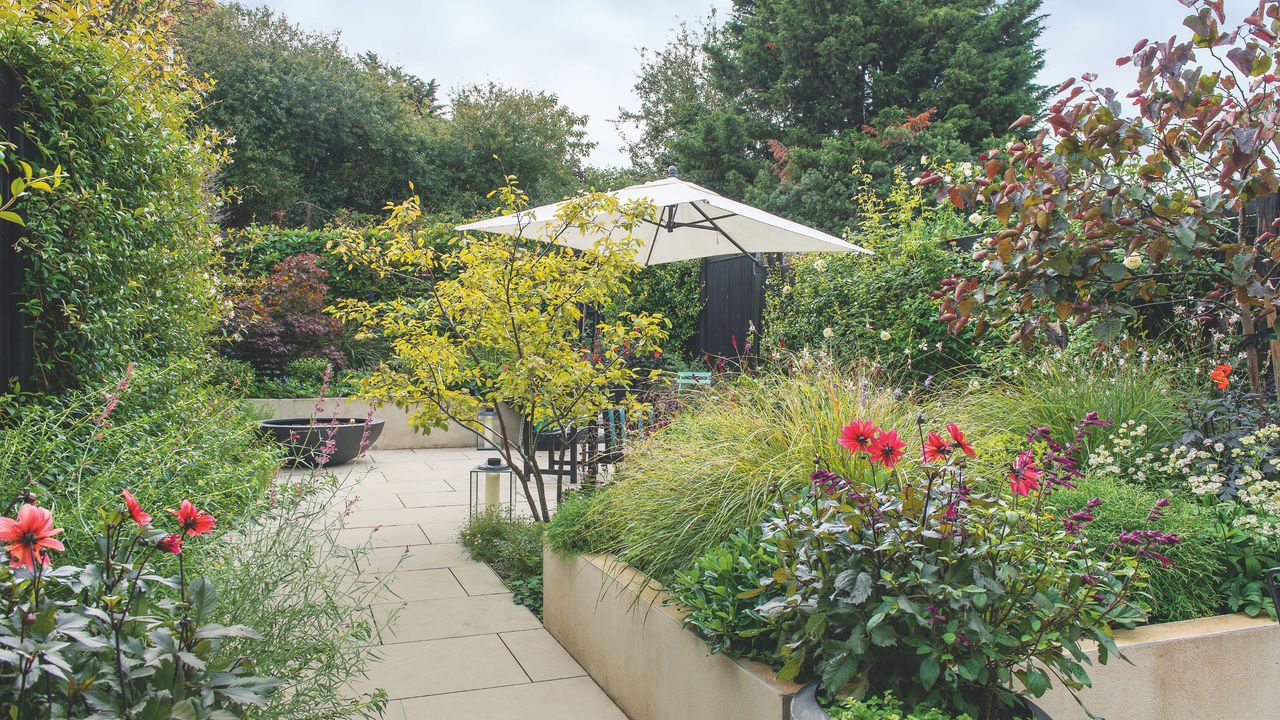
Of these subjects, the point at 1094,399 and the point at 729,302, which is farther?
the point at 729,302

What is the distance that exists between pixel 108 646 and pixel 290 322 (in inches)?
331

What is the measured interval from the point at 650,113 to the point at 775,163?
632 cm

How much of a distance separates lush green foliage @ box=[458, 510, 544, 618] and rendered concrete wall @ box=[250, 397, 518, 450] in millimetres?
3968

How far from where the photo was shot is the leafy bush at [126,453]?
7.34 ft

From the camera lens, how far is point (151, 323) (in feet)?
12.8

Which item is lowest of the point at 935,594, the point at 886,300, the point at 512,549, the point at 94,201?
the point at 512,549

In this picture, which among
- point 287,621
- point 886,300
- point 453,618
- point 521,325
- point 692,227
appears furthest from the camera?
point 692,227

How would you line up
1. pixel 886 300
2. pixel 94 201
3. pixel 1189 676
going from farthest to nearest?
pixel 886 300 → pixel 94 201 → pixel 1189 676

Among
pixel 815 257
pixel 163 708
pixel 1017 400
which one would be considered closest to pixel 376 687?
pixel 163 708

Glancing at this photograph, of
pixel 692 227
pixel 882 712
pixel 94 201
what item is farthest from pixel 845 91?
pixel 882 712

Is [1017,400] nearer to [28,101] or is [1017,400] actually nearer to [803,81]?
[28,101]

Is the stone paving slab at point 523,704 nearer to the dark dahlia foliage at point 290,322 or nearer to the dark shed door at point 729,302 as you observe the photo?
the dark shed door at point 729,302

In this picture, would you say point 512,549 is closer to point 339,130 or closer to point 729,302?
point 729,302

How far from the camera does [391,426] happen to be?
938 centimetres
